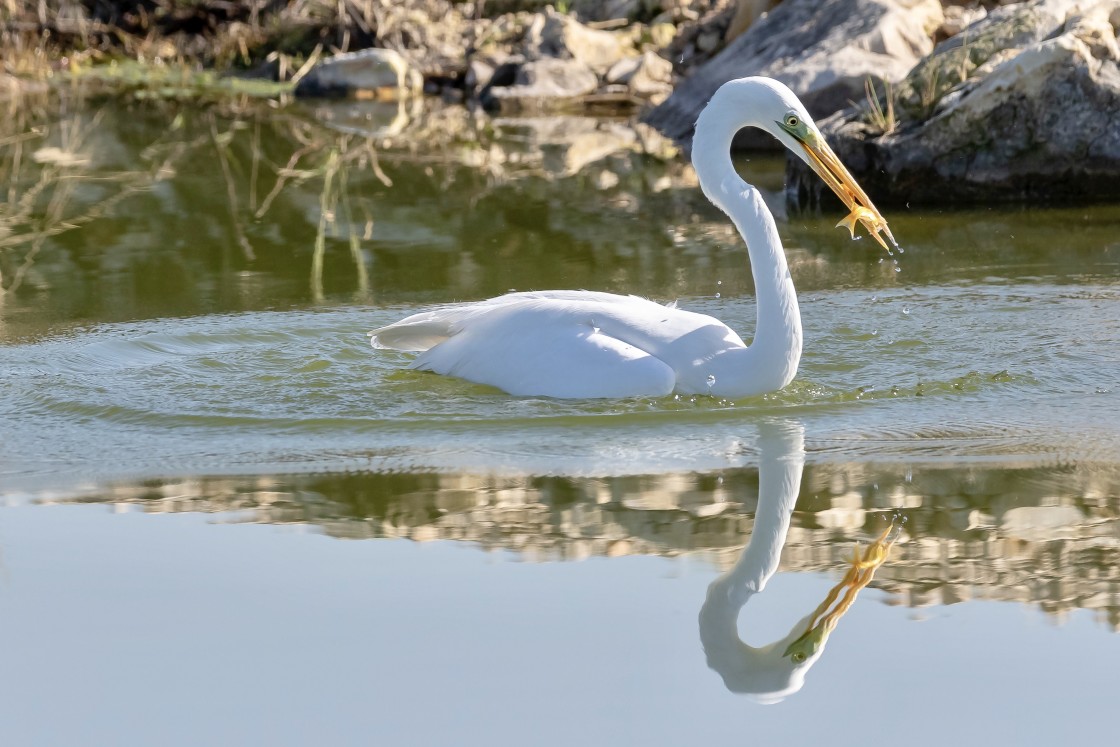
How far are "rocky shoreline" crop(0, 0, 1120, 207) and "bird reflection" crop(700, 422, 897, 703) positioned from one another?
20.3 feet

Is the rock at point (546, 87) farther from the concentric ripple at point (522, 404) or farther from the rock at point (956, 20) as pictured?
the concentric ripple at point (522, 404)

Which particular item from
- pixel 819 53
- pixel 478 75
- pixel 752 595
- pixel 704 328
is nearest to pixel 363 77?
pixel 478 75

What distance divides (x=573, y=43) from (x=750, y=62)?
384cm

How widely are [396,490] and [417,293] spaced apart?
333 centimetres

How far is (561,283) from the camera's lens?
28.2 ft

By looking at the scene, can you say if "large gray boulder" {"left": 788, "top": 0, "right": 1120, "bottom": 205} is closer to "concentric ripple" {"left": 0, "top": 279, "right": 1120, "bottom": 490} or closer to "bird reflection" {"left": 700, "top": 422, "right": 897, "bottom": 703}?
"concentric ripple" {"left": 0, "top": 279, "right": 1120, "bottom": 490}

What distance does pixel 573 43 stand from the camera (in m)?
17.9

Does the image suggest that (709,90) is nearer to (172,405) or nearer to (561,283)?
Result: (561,283)

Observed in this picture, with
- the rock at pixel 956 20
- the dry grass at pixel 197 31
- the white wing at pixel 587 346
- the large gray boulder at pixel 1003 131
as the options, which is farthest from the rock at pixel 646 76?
the white wing at pixel 587 346

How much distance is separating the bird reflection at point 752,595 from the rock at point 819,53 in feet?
27.6

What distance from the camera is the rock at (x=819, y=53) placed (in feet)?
42.5

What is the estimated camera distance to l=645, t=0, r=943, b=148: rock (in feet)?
42.5

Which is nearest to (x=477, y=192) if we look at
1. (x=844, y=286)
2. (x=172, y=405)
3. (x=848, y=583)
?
(x=844, y=286)

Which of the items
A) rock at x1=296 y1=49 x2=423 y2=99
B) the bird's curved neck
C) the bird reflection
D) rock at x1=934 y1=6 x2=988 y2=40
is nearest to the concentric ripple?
the bird's curved neck
